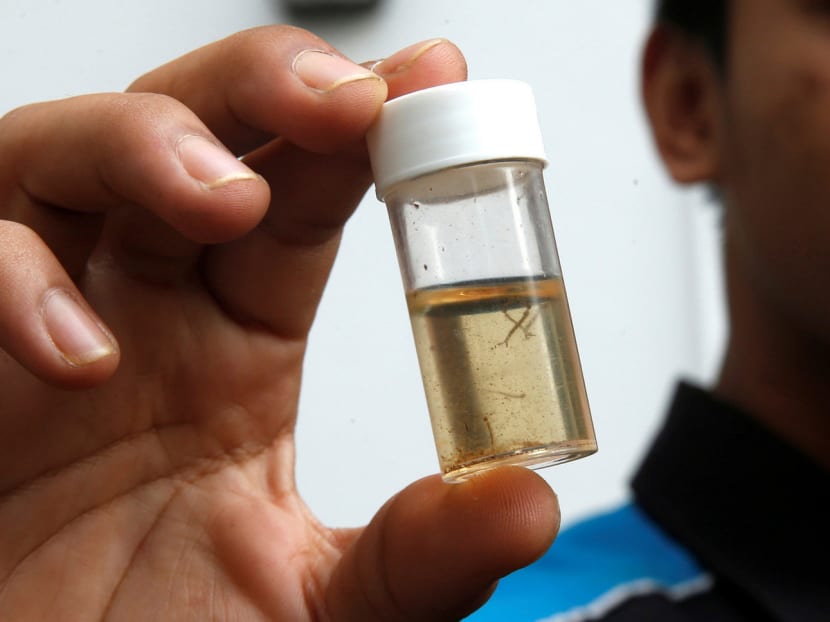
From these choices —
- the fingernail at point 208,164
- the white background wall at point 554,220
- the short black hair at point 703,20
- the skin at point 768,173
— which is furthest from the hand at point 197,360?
the short black hair at point 703,20

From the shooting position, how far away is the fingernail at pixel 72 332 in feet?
1.75

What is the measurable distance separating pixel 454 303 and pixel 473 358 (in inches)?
1.7

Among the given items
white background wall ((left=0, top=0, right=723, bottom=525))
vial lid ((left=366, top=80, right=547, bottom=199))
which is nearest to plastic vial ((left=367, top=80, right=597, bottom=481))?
vial lid ((left=366, top=80, right=547, bottom=199))

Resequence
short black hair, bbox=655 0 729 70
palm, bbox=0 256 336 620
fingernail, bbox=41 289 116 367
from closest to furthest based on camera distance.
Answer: fingernail, bbox=41 289 116 367 < palm, bbox=0 256 336 620 < short black hair, bbox=655 0 729 70

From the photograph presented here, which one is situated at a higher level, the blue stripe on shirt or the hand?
the hand

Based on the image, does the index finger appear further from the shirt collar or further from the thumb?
the shirt collar

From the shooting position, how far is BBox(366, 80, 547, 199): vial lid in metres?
0.55

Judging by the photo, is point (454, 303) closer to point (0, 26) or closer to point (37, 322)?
point (37, 322)

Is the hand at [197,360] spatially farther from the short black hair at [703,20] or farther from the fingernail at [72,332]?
the short black hair at [703,20]

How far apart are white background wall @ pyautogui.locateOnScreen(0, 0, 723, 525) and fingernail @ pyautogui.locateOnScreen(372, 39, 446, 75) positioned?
1.80 ft

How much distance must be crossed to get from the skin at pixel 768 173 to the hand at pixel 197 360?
2.19 ft

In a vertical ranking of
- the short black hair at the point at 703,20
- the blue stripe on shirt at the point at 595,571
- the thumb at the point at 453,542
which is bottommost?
the blue stripe on shirt at the point at 595,571

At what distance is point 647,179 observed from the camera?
1749 mm

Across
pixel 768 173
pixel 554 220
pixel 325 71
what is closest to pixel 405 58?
pixel 325 71
